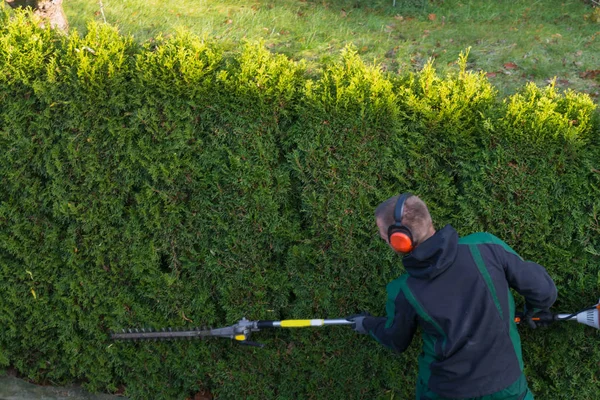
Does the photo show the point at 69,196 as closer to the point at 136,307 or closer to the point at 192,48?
the point at 136,307

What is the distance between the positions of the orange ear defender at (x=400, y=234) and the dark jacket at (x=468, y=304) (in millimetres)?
46

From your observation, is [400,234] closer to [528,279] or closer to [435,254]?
[435,254]

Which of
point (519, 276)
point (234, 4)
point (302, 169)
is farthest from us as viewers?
point (234, 4)

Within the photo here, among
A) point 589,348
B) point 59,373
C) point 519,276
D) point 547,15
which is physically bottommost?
point 59,373

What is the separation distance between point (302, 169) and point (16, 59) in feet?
7.59

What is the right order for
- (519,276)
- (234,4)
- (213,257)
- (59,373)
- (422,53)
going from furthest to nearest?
1. (234,4)
2. (422,53)
3. (59,373)
4. (213,257)
5. (519,276)

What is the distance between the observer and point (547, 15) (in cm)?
758

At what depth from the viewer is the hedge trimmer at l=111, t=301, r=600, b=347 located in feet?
11.0

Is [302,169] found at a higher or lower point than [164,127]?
lower

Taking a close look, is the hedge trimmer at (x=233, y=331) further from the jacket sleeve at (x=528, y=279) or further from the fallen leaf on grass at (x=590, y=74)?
the fallen leaf on grass at (x=590, y=74)

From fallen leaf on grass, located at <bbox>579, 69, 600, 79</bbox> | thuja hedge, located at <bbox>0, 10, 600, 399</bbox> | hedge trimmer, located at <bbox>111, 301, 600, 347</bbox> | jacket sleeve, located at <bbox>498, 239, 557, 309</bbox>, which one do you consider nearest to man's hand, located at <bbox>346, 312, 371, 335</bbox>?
hedge trimmer, located at <bbox>111, 301, 600, 347</bbox>

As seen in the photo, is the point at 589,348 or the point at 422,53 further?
the point at 422,53

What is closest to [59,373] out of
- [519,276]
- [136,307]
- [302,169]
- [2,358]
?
[2,358]

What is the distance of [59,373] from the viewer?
4.90 metres
